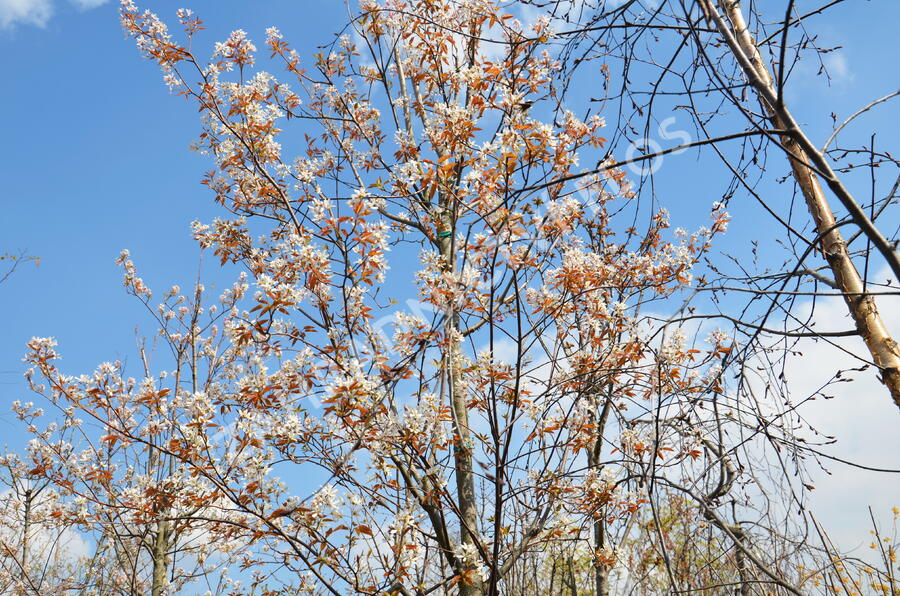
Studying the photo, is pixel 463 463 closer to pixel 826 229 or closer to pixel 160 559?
pixel 826 229

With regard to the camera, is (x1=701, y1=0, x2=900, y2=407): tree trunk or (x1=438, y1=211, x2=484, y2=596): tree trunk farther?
(x1=438, y1=211, x2=484, y2=596): tree trunk

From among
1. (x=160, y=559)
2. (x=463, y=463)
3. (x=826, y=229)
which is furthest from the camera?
(x=160, y=559)

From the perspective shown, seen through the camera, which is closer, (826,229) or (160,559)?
(826,229)

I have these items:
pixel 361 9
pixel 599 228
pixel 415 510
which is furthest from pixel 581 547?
pixel 361 9

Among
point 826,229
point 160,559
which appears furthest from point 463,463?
point 160,559

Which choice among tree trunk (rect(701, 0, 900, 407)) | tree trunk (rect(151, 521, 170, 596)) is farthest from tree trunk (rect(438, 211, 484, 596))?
tree trunk (rect(151, 521, 170, 596))

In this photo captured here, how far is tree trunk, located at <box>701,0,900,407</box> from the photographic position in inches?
57.2

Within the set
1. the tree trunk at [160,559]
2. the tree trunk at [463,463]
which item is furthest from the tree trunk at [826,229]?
the tree trunk at [160,559]

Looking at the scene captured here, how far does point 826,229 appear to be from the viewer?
1.46 meters

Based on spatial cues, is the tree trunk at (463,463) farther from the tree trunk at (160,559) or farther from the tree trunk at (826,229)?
the tree trunk at (160,559)

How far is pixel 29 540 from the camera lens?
557cm

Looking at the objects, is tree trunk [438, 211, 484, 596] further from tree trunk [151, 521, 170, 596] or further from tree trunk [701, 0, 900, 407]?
tree trunk [151, 521, 170, 596]

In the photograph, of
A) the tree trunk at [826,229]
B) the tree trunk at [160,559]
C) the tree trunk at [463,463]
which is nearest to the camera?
the tree trunk at [826,229]

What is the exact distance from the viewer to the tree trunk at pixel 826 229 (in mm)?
1453
